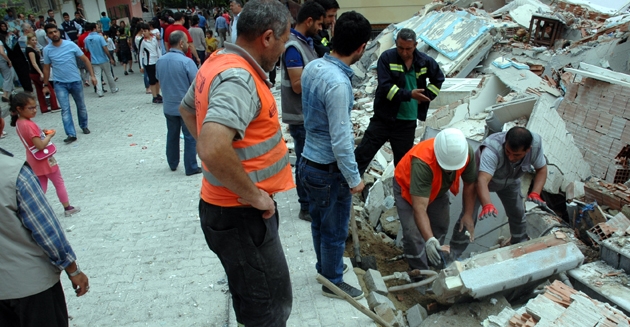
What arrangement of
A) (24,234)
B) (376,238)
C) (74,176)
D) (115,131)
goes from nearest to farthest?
(24,234)
(376,238)
(74,176)
(115,131)

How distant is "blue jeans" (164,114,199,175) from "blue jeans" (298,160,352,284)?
2.84 m

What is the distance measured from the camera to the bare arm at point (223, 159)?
1682 millimetres

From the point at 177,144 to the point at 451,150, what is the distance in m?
3.90

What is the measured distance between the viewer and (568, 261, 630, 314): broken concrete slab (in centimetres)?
299

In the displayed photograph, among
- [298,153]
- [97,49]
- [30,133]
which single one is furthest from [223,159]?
[97,49]

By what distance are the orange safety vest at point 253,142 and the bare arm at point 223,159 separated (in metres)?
0.12

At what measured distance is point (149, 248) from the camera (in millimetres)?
4113

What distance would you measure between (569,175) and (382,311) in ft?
11.2

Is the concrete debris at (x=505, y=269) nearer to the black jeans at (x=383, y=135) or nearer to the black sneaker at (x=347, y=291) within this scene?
the black sneaker at (x=347, y=291)

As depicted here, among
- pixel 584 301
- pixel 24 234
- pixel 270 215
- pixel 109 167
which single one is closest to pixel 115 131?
pixel 109 167

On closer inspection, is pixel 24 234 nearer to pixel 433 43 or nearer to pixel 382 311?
pixel 382 311

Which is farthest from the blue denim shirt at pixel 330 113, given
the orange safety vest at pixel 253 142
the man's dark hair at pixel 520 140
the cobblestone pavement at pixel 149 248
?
the man's dark hair at pixel 520 140

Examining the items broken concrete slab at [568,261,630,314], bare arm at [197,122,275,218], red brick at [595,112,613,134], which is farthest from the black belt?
red brick at [595,112,613,134]

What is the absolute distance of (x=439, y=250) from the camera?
339 centimetres
